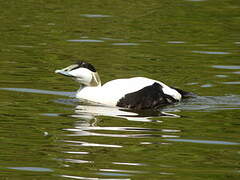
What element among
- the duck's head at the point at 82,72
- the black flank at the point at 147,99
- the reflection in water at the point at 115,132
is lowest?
the reflection in water at the point at 115,132

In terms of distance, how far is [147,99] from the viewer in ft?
37.4

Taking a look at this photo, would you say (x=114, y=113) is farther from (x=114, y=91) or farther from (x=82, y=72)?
(x=82, y=72)

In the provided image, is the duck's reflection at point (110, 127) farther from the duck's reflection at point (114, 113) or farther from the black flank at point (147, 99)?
the black flank at point (147, 99)

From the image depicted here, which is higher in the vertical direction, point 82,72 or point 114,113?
point 82,72

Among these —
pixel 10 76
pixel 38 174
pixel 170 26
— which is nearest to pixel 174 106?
pixel 10 76

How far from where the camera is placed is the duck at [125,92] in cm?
1134

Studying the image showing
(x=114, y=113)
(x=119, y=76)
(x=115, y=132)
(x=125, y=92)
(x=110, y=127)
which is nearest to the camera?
(x=115, y=132)

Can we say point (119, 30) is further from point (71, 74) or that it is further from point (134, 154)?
point (134, 154)

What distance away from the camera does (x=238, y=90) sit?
1235cm

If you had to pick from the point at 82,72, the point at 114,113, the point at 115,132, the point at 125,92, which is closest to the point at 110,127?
the point at 115,132

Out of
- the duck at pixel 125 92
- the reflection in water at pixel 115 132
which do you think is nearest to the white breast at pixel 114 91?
the duck at pixel 125 92

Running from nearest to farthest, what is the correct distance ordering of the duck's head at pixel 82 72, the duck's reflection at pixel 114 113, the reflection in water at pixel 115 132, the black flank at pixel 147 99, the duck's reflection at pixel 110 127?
the reflection in water at pixel 115 132 < the duck's reflection at pixel 110 127 < the duck's reflection at pixel 114 113 < the black flank at pixel 147 99 < the duck's head at pixel 82 72

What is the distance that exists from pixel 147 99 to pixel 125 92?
1.08 feet

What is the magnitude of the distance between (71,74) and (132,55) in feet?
→ 12.8
